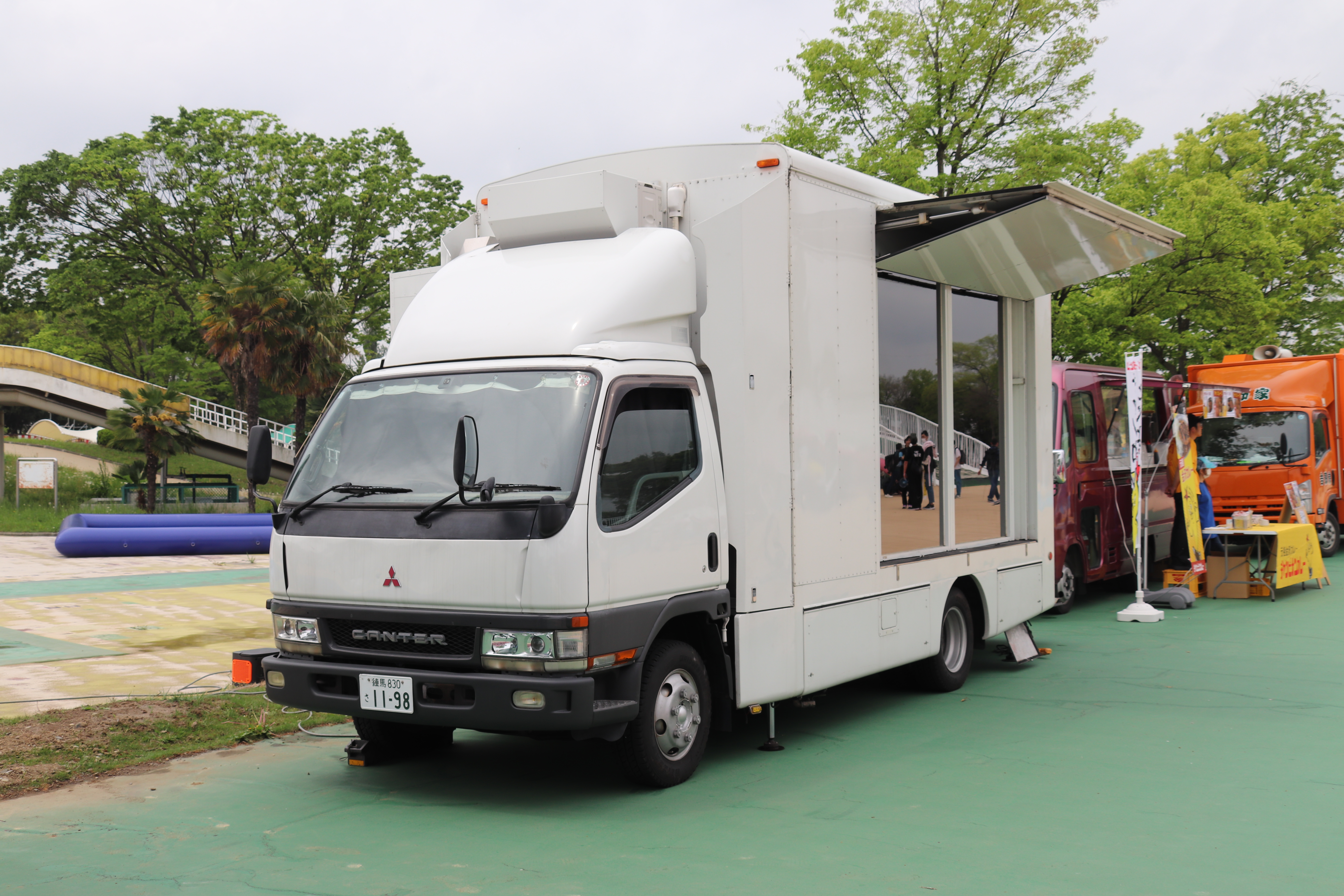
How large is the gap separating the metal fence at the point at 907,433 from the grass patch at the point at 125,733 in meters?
4.05

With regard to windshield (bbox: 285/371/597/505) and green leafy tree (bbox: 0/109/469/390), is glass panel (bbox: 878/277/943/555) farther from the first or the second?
green leafy tree (bbox: 0/109/469/390)

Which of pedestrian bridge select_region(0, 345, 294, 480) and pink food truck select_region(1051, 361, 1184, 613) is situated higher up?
pedestrian bridge select_region(0, 345, 294, 480)

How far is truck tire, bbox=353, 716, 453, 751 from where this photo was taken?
6711 mm

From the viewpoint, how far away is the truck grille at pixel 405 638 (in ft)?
18.4

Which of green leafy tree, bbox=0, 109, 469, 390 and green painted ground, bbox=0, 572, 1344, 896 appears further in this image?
green leafy tree, bbox=0, 109, 469, 390

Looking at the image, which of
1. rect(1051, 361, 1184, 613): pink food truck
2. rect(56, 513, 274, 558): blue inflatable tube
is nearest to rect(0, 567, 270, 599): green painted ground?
rect(56, 513, 274, 558): blue inflatable tube

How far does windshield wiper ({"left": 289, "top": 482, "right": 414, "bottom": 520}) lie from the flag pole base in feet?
30.9

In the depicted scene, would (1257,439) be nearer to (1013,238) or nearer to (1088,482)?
(1088,482)

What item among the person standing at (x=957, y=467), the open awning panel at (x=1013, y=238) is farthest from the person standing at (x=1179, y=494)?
the person standing at (x=957, y=467)

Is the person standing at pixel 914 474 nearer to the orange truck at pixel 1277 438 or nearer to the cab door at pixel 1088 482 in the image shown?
the cab door at pixel 1088 482

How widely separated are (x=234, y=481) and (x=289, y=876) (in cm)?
3793

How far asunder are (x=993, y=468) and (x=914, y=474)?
1676mm

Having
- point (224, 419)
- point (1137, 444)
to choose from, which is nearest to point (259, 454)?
point (1137, 444)

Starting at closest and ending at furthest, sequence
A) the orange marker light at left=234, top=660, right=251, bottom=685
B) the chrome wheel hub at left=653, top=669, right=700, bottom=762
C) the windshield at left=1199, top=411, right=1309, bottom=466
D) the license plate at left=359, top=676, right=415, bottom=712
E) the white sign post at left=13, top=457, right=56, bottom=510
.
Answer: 1. the license plate at left=359, top=676, right=415, bottom=712
2. the chrome wheel hub at left=653, top=669, right=700, bottom=762
3. the orange marker light at left=234, top=660, right=251, bottom=685
4. the windshield at left=1199, top=411, right=1309, bottom=466
5. the white sign post at left=13, top=457, right=56, bottom=510
